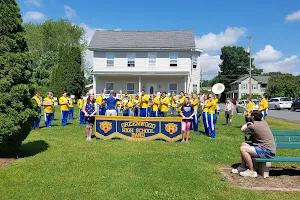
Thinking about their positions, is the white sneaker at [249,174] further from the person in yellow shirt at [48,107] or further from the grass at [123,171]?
the person in yellow shirt at [48,107]

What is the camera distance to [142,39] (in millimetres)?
34906

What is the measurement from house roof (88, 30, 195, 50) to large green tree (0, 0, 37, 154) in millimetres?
25273

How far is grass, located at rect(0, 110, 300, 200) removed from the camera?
5.52m

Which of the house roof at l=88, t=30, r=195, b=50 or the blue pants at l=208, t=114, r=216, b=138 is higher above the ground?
the house roof at l=88, t=30, r=195, b=50

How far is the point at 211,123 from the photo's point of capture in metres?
12.5

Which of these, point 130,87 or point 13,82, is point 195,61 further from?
point 13,82

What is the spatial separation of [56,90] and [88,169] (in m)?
31.1

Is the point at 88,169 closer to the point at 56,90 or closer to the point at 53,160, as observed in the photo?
the point at 53,160

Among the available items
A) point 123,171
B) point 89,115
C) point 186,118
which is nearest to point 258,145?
point 123,171

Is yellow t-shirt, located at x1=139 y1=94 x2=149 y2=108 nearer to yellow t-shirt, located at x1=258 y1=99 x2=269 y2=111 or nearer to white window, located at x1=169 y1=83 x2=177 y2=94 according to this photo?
yellow t-shirt, located at x1=258 y1=99 x2=269 y2=111

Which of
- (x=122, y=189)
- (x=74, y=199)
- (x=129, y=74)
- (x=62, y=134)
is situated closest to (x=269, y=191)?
(x=122, y=189)

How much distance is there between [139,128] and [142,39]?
2472cm

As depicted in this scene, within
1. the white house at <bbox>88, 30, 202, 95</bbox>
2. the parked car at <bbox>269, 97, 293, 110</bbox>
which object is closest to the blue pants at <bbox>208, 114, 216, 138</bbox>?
the white house at <bbox>88, 30, 202, 95</bbox>

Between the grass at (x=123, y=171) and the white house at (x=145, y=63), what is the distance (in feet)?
74.0
